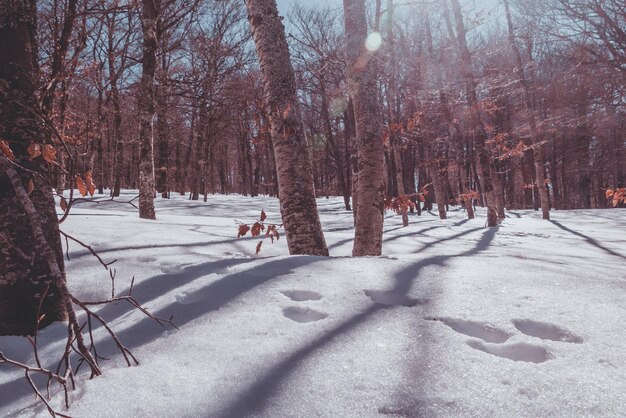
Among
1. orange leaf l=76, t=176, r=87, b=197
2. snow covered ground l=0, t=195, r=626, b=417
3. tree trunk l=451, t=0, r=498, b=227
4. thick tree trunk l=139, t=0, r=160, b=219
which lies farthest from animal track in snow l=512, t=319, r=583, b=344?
tree trunk l=451, t=0, r=498, b=227

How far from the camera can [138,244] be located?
349 centimetres

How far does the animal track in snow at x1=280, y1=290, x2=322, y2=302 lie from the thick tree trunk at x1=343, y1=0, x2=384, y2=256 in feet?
5.49

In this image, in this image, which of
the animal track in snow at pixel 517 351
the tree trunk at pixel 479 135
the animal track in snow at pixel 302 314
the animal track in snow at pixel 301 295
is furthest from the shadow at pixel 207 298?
the tree trunk at pixel 479 135

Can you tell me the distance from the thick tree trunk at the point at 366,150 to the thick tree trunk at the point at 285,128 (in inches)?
20.2

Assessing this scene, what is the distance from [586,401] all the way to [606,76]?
11.9 meters

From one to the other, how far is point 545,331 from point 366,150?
246 cm

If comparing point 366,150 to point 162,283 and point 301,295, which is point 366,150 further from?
point 162,283

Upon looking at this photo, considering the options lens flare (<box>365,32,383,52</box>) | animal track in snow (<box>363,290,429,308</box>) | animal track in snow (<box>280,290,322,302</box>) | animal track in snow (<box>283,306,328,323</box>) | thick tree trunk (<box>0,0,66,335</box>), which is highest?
lens flare (<box>365,32,383,52</box>)

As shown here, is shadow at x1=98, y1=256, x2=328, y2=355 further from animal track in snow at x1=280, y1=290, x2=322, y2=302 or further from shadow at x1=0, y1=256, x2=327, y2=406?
animal track in snow at x1=280, y1=290, x2=322, y2=302

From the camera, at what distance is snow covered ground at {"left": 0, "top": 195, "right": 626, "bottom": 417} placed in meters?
1.29

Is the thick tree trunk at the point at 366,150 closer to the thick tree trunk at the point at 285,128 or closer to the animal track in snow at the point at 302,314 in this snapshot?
the thick tree trunk at the point at 285,128

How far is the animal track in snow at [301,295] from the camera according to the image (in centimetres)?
216

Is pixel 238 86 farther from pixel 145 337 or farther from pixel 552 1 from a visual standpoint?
pixel 145 337

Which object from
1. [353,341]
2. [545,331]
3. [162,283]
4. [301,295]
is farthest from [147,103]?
[545,331]
